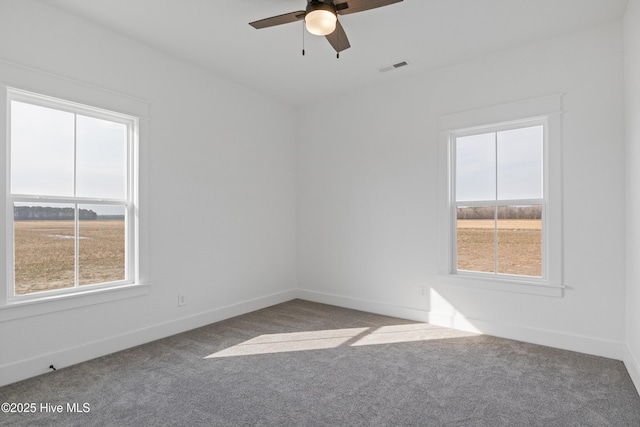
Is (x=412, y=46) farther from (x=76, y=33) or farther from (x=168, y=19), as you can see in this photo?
(x=76, y=33)

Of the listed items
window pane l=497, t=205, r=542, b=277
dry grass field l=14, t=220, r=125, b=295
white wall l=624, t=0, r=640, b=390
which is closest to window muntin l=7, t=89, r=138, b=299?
dry grass field l=14, t=220, r=125, b=295

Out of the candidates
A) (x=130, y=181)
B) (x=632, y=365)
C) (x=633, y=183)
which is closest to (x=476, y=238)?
(x=633, y=183)

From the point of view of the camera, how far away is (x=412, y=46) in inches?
135

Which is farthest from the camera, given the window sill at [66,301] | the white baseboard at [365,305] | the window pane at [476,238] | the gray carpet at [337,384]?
the white baseboard at [365,305]

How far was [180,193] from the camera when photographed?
12.3ft

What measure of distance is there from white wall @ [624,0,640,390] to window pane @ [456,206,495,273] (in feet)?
3.64

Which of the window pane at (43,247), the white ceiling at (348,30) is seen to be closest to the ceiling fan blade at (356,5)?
the white ceiling at (348,30)

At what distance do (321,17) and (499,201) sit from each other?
258 centimetres

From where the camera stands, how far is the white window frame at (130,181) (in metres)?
2.55

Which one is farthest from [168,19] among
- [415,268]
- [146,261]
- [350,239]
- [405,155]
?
[415,268]

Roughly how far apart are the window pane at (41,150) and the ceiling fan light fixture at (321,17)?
224 centimetres

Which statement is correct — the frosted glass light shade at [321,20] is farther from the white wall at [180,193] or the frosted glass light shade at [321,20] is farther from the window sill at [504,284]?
the window sill at [504,284]

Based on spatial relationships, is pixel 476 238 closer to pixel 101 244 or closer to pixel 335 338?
pixel 335 338

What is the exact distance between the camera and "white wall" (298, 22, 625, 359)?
9.96ft
